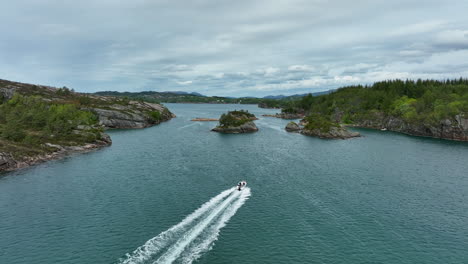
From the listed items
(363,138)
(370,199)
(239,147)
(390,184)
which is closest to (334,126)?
(363,138)

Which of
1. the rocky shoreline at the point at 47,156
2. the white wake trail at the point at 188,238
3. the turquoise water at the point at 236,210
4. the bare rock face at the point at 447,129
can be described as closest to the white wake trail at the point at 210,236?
the turquoise water at the point at 236,210

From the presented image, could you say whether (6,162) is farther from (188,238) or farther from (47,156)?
(188,238)

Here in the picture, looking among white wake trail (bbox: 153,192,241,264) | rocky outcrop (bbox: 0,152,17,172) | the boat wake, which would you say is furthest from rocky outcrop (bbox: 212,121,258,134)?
white wake trail (bbox: 153,192,241,264)

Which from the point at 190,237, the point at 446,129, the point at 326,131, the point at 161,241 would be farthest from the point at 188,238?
the point at 446,129

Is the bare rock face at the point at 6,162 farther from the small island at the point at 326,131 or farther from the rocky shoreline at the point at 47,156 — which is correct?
the small island at the point at 326,131

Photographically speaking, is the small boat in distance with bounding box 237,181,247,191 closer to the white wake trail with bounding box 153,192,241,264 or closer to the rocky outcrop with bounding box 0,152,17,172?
the white wake trail with bounding box 153,192,241,264

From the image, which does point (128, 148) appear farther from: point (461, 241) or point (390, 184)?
point (461, 241)

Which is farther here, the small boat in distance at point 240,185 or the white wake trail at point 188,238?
the small boat in distance at point 240,185
